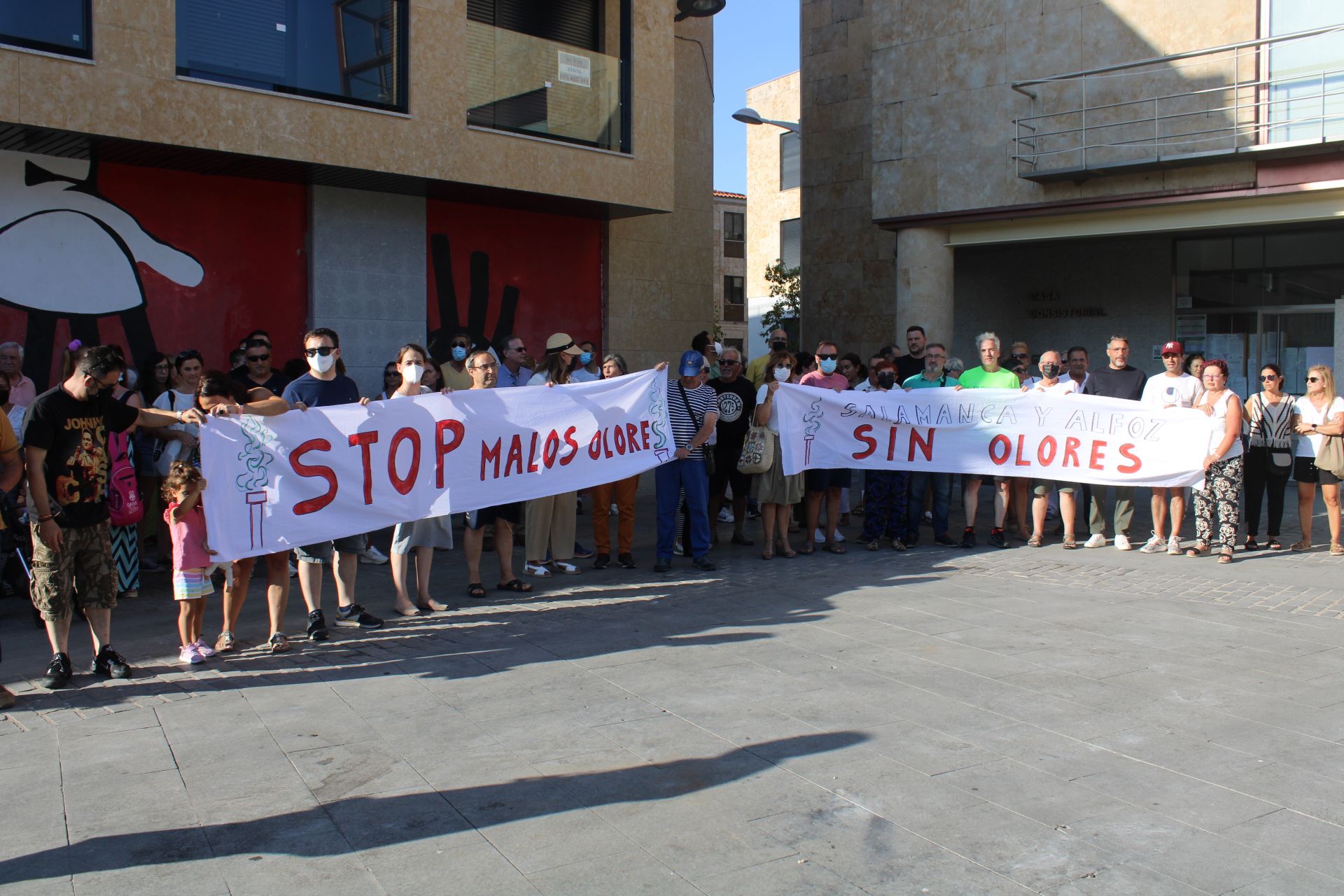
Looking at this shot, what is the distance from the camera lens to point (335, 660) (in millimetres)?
7129

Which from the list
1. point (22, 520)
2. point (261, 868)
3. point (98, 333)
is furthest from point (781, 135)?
point (261, 868)

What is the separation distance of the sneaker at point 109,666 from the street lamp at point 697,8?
39.9ft

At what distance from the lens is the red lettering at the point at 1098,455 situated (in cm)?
1112

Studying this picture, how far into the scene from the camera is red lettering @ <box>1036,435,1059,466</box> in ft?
37.0

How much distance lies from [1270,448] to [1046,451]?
83.5 inches

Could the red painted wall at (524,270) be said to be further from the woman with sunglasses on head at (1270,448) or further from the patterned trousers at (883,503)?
the woman with sunglasses on head at (1270,448)

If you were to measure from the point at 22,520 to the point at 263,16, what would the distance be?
6382 millimetres

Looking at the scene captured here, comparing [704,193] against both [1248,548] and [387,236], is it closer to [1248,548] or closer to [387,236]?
[387,236]

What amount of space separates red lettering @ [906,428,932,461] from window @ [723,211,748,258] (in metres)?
51.4

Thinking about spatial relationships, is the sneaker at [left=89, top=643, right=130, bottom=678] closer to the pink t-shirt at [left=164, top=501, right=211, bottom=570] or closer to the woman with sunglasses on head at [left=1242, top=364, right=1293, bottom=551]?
the pink t-shirt at [left=164, top=501, right=211, bottom=570]

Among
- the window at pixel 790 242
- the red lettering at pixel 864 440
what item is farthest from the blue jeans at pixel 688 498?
the window at pixel 790 242

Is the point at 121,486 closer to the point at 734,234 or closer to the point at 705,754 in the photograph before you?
the point at 705,754

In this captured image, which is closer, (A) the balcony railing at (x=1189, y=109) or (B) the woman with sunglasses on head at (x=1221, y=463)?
(B) the woman with sunglasses on head at (x=1221, y=463)

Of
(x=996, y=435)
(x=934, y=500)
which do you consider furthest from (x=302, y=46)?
(x=996, y=435)
